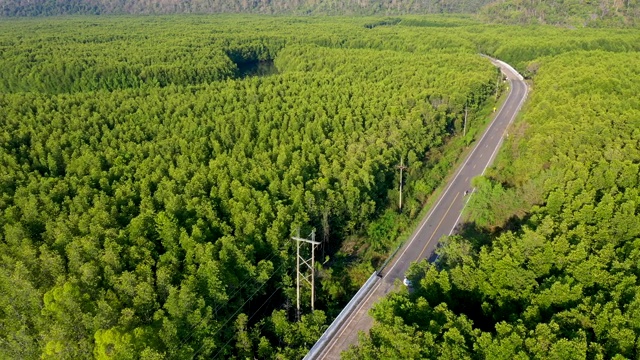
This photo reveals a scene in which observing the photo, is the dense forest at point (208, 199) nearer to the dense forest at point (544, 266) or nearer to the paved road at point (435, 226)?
the paved road at point (435, 226)

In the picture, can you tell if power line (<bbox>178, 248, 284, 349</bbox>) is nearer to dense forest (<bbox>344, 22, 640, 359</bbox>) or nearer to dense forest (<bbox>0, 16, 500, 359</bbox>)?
dense forest (<bbox>0, 16, 500, 359</bbox>)

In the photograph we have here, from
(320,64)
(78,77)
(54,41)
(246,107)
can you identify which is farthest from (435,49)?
(54,41)

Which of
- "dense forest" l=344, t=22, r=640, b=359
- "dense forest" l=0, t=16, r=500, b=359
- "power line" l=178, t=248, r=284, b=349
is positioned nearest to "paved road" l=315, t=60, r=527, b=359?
"dense forest" l=0, t=16, r=500, b=359

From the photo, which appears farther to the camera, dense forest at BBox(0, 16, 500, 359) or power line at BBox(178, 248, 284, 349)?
dense forest at BBox(0, 16, 500, 359)

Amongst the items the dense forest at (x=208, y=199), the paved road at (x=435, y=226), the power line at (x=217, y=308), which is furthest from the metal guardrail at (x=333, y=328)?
the power line at (x=217, y=308)

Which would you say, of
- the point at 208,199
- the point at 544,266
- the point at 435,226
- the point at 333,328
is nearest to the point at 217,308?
the point at 333,328
